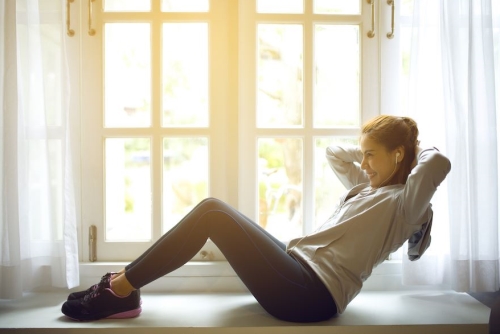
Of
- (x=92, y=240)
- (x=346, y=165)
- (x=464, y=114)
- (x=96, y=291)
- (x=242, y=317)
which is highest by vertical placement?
(x=464, y=114)

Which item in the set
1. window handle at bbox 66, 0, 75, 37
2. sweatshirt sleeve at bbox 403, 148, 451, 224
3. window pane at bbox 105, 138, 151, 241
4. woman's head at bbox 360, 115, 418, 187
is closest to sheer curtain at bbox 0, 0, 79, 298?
window handle at bbox 66, 0, 75, 37

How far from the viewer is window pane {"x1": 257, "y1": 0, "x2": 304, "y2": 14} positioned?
2.21 metres

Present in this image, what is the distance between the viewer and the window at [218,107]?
220cm

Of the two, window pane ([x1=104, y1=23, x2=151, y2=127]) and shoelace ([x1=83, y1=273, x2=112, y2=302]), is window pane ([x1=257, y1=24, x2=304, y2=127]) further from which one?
shoelace ([x1=83, y1=273, x2=112, y2=302])

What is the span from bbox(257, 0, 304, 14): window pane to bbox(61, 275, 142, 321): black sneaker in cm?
129

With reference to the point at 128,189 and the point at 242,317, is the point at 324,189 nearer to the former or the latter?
the point at 242,317

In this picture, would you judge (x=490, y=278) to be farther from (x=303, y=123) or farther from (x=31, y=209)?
(x=31, y=209)

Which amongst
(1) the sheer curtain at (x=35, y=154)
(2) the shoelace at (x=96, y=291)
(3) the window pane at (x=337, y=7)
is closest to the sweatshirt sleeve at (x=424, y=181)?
(3) the window pane at (x=337, y=7)

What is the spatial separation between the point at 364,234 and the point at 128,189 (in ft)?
3.47

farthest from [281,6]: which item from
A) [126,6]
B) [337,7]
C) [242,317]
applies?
[242,317]

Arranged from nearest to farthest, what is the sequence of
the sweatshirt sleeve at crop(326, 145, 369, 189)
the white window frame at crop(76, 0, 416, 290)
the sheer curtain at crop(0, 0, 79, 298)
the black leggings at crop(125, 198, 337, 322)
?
the black leggings at crop(125, 198, 337, 322)
the sheer curtain at crop(0, 0, 79, 298)
the sweatshirt sleeve at crop(326, 145, 369, 189)
the white window frame at crop(76, 0, 416, 290)

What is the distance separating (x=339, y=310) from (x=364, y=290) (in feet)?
1.51

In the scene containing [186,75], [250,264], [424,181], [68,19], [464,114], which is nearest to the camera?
[424,181]

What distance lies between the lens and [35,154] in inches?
77.7
